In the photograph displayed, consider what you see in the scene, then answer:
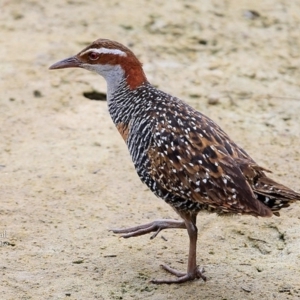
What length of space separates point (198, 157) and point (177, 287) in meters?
0.95

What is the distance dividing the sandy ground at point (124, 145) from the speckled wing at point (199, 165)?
71 cm

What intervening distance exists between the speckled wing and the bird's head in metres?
0.60

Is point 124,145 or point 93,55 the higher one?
point 93,55

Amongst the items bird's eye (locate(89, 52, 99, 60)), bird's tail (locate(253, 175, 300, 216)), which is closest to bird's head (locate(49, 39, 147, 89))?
bird's eye (locate(89, 52, 99, 60))

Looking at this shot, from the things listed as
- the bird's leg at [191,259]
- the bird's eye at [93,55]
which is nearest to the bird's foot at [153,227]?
the bird's leg at [191,259]

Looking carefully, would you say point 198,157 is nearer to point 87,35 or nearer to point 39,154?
point 39,154

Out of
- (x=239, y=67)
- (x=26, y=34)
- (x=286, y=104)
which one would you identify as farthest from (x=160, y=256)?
(x=26, y=34)

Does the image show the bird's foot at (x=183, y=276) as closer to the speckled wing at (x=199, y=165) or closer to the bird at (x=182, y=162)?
the bird at (x=182, y=162)

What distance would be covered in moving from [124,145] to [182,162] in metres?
2.28

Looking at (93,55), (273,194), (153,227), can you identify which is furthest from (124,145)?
(273,194)

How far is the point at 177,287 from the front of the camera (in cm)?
578

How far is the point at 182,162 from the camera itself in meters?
5.54

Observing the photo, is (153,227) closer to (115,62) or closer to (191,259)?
(191,259)

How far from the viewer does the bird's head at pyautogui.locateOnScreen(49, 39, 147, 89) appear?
633cm
